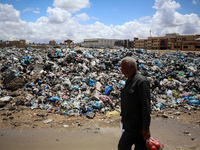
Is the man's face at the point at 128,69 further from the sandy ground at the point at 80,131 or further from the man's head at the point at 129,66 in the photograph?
the sandy ground at the point at 80,131

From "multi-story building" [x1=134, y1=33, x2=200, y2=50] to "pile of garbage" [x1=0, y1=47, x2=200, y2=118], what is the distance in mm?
22760

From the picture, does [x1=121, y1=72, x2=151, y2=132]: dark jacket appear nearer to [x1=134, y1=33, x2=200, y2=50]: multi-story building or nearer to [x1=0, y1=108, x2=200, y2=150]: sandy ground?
[x1=0, y1=108, x2=200, y2=150]: sandy ground

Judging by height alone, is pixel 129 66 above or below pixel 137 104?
above

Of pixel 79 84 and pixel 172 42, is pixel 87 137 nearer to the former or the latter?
pixel 79 84

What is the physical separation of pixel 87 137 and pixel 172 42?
3473cm

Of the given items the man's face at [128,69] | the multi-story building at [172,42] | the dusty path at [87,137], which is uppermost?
the multi-story building at [172,42]

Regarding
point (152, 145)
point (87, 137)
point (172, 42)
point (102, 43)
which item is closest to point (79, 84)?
point (87, 137)

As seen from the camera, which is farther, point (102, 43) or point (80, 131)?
point (102, 43)

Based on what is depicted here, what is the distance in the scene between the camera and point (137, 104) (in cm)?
150

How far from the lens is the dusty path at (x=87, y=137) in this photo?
2.95 metres

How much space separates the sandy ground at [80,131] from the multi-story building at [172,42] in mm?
27740

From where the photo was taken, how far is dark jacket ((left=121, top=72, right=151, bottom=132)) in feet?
4.66

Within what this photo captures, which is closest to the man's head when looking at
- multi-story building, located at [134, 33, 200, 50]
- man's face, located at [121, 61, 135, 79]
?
man's face, located at [121, 61, 135, 79]

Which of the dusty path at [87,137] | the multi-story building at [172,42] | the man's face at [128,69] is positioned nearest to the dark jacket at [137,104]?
the man's face at [128,69]
